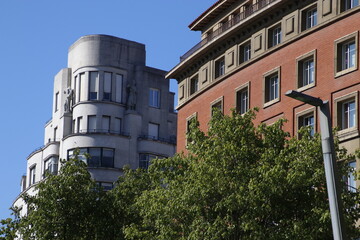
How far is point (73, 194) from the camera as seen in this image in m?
57.1

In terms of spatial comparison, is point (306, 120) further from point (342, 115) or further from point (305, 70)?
point (342, 115)

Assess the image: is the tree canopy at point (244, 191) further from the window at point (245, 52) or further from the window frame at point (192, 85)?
the window frame at point (192, 85)

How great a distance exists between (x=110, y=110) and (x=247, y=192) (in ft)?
173

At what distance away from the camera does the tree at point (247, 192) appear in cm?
4284

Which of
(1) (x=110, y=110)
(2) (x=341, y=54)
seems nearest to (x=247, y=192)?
(2) (x=341, y=54)

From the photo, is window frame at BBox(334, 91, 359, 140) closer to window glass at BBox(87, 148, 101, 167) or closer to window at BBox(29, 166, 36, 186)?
window glass at BBox(87, 148, 101, 167)

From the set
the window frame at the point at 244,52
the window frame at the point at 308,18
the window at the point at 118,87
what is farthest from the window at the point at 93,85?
the window frame at the point at 308,18

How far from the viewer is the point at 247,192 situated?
143ft

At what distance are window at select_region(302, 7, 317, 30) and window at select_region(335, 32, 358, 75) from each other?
134 inches

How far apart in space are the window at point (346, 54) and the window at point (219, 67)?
1429cm

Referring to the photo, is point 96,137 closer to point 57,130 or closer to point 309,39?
point 57,130

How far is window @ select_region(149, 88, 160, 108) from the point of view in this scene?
99787 millimetres

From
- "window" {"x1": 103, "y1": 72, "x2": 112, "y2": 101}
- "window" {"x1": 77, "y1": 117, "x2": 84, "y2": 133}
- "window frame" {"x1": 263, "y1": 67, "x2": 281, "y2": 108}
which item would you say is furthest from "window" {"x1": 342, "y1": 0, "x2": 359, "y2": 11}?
"window" {"x1": 77, "y1": 117, "x2": 84, "y2": 133}

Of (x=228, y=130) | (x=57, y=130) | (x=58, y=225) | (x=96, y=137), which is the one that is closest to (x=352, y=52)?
(x=228, y=130)
